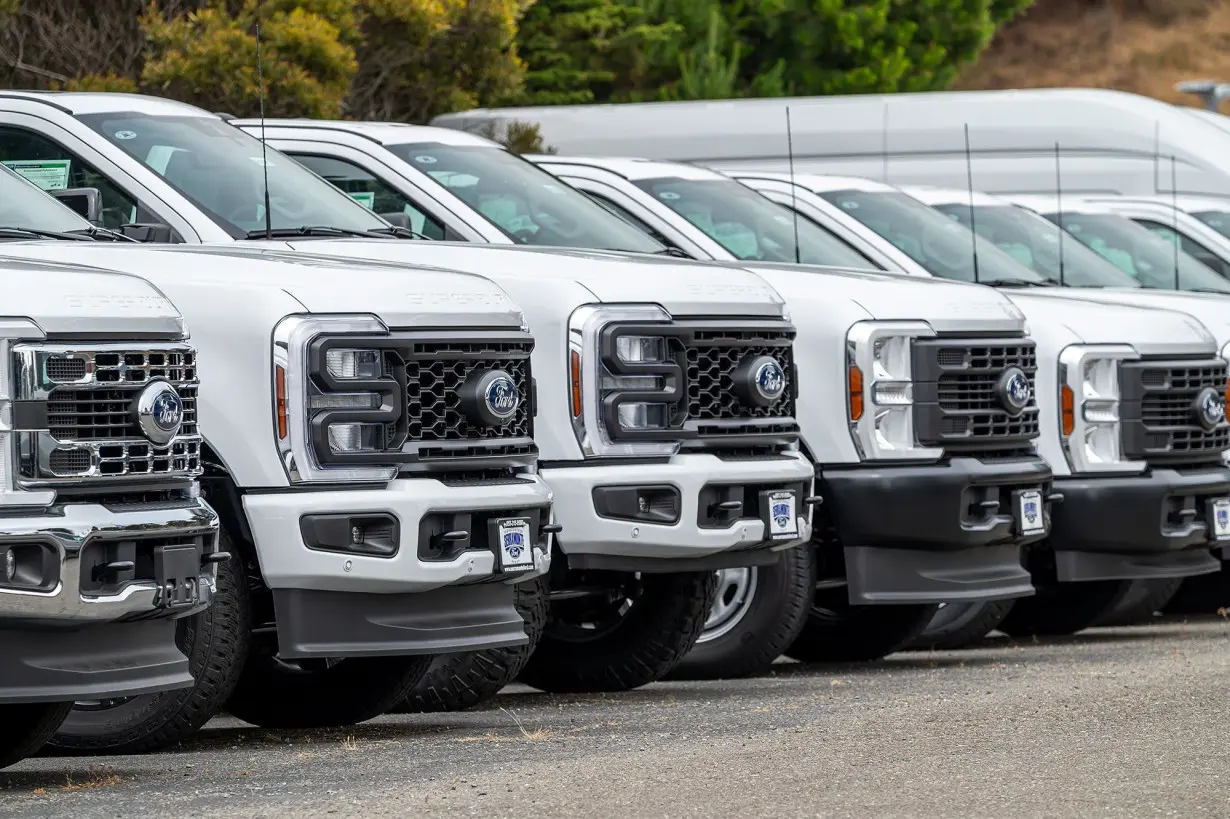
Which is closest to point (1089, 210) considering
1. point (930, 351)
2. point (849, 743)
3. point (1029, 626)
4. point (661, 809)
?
point (1029, 626)

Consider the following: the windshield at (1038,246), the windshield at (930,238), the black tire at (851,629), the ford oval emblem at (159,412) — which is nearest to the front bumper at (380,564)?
the ford oval emblem at (159,412)

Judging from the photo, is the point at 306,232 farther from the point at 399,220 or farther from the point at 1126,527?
the point at 1126,527

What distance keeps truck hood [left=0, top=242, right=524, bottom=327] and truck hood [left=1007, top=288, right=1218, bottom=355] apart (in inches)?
172

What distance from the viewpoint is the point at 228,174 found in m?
9.96

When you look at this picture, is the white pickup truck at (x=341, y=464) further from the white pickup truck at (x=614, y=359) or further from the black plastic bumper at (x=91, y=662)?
the white pickup truck at (x=614, y=359)

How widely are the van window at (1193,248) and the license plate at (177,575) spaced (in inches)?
414

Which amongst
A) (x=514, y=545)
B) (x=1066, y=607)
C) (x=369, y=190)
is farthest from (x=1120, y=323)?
(x=514, y=545)

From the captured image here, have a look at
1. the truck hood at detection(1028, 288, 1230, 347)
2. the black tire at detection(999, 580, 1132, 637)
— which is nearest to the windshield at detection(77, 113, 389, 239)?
the truck hood at detection(1028, 288, 1230, 347)

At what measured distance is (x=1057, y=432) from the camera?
40.5 ft

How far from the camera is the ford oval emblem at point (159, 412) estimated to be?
7352 mm

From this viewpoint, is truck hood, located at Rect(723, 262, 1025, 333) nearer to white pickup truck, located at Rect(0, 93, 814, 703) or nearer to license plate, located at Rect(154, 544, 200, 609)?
white pickup truck, located at Rect(0, 93, 814, 703)

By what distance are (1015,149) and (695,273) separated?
12.2m

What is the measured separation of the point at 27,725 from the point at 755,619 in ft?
13.7

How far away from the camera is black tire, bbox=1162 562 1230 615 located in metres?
15.3
